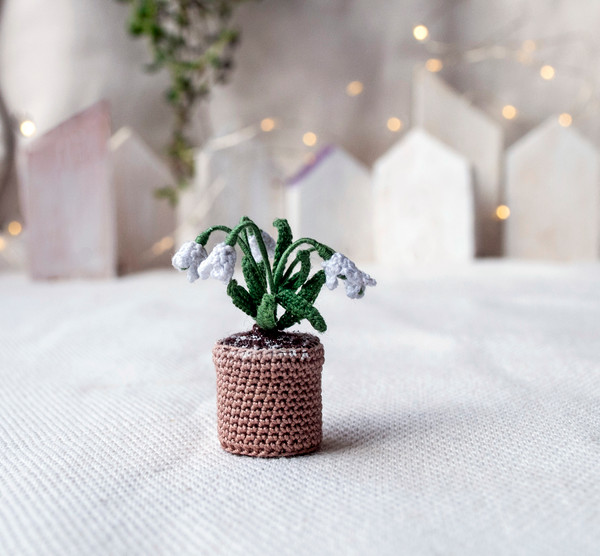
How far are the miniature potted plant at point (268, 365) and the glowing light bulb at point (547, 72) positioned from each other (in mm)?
1503

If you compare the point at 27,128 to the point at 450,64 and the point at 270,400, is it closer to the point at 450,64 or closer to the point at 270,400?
the point at 450,64

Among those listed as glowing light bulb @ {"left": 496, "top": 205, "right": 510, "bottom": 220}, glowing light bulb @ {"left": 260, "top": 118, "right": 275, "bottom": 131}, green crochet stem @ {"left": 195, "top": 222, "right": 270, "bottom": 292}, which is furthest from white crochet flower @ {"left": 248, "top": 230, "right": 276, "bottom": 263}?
glowing light bulb @ {"left": 260, "top": 118, "right": 275, "bottom": 131}

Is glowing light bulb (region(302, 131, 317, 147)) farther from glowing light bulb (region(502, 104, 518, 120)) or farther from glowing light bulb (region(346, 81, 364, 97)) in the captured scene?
glowing light bulb (region(502, 104, 518, 120))

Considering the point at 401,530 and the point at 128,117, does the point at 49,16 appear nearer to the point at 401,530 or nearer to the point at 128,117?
the point at 128,117

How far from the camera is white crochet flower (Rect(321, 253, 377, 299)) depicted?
1.49 feet

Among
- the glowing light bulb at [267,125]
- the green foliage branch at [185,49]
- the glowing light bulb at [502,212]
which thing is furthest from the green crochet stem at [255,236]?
the glowing light bulb at [267,125]

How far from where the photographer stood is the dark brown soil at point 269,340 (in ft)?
1.53

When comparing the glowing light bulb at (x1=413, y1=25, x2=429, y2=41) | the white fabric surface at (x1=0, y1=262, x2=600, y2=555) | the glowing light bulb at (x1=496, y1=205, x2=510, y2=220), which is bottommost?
the white fabric surface at (x1=0, y1=262, x2=600, y2=555)

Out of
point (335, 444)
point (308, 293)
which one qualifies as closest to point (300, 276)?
point (308, 293)

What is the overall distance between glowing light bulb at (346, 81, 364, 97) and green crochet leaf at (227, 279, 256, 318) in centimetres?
149

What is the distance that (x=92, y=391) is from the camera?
2.12 ft

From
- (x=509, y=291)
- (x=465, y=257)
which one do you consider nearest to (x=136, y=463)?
(x=509, y=291)

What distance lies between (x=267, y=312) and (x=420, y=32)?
4.98 ft

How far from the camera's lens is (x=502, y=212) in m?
1.63
